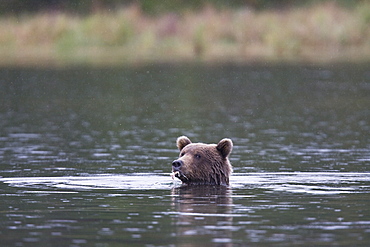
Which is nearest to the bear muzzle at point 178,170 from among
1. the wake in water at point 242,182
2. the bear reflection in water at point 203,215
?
the bear reflection in water at point 203,215

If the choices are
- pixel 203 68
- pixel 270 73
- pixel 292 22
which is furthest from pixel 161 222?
pixel 292 22

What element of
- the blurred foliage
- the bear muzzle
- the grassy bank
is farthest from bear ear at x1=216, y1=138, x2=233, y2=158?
the blurred foliage

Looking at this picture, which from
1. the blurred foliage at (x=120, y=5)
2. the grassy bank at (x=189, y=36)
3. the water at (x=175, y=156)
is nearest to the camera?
the water at (x=175, y=156)

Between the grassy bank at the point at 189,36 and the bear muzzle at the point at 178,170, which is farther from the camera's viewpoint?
the grassy bank at the point at 189,36

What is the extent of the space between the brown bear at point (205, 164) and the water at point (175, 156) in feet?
0.75

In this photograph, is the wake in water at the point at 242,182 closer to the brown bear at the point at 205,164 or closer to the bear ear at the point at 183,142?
the brown bear at the point at 205,164

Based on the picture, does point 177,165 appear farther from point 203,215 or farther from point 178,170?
point 203,215

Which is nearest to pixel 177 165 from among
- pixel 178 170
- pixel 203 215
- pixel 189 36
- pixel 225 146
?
pixel 178 170

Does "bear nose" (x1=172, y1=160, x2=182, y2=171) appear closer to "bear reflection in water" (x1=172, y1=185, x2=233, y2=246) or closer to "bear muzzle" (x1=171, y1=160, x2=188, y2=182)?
"bear muzzle" (x1=171, y1=160, x2=188, y2=182)

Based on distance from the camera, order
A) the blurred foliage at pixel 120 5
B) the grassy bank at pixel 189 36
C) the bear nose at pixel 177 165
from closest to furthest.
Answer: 1. the bear nose at pixel 177 165
2. the grassy bank at pixel 189 36
3. the blurred foliage at pixel 120 5

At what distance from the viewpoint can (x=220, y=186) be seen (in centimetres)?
1419

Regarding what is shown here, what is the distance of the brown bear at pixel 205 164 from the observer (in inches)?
553

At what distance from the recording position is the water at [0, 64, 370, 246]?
35.8ft

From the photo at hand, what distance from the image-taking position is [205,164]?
557 inches
